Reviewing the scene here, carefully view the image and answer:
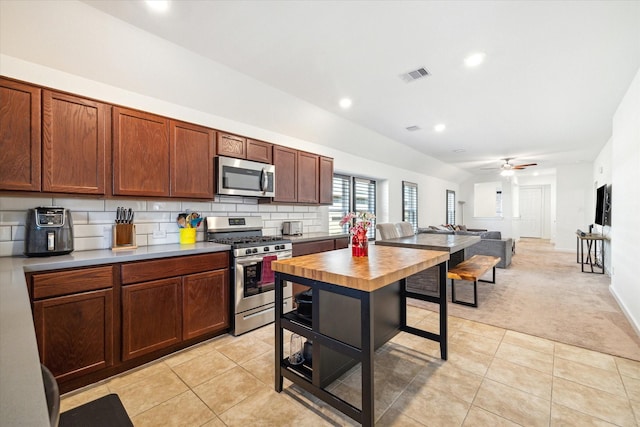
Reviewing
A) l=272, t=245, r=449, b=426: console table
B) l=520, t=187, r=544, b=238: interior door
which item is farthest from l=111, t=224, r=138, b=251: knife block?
l=520, t=187, r=544, b=238: interior door

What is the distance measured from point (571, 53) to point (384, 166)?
378cm

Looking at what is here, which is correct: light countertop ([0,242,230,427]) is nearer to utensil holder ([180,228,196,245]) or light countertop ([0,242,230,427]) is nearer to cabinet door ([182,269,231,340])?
cabinet door ([182,269,231,340])

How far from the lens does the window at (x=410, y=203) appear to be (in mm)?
6934

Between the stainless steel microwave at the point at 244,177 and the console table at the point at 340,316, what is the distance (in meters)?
1.52

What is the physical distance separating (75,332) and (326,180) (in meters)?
3.35

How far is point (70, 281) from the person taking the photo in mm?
1913

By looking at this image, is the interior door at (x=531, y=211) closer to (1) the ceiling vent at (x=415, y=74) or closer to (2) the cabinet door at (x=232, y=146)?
(1) the ceiling vent at (x=415, y=74)

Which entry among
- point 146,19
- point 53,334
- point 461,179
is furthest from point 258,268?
point 461,179

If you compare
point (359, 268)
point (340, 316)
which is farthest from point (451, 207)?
point (359, 268)

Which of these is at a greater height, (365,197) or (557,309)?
(365,197)

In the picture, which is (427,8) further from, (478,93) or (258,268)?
(258,268)

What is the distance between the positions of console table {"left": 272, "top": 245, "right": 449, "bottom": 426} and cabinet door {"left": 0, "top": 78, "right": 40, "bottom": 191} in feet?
6.13

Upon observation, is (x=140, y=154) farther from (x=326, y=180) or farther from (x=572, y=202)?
(x=572, y=202)

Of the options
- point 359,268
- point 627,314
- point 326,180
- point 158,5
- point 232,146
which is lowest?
point 627,314
